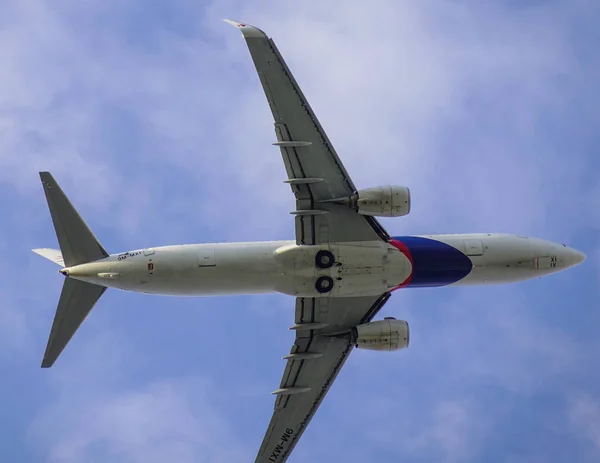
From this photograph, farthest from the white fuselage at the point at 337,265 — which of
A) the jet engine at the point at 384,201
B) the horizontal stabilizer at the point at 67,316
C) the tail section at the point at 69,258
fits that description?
the jet engine at the point at 384,201

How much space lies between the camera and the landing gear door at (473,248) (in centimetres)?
5134

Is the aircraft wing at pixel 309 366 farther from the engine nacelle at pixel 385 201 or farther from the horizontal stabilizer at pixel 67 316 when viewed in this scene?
the horizontal stabilizer at pixel 67 316

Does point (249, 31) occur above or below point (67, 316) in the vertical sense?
above

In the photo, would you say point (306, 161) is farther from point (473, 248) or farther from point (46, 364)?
point (46, 364)

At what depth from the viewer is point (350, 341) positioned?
54562 mm

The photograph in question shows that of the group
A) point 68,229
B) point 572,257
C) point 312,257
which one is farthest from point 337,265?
point 68,229

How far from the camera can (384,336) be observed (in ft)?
172

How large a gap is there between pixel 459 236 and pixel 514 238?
123 inches

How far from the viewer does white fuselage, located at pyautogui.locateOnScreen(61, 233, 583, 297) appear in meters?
49.2

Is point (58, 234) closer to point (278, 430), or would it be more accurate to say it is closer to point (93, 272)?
point (93, 272)

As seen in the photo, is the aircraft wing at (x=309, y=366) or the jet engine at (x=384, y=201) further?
the aircraft wing at (x=309, y=366)

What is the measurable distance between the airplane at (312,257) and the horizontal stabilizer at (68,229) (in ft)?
0.17

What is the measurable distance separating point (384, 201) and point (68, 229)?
16829 mm

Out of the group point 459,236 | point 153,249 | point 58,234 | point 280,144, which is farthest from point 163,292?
point 459,236
